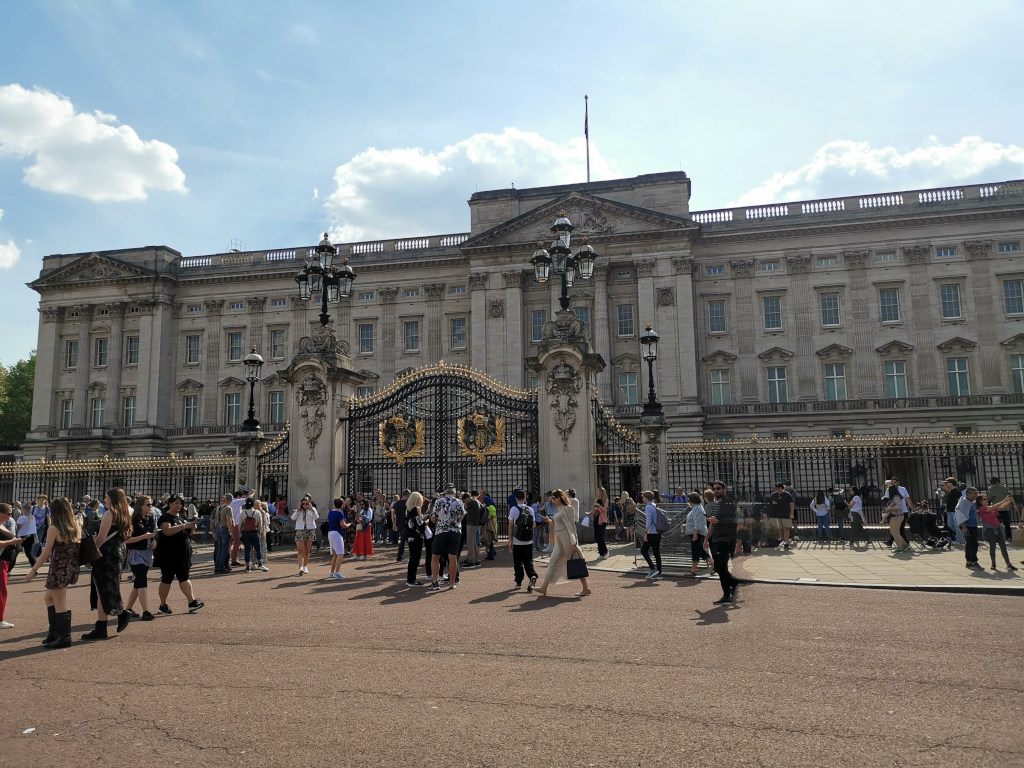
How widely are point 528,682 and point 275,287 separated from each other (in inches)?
2123

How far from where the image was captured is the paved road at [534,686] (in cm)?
515

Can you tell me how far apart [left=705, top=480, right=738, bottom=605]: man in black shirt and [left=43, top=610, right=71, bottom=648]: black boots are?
28.1 ft

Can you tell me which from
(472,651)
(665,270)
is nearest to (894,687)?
(472,651)

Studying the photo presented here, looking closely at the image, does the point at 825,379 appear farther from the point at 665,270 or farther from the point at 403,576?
the point at 403,576

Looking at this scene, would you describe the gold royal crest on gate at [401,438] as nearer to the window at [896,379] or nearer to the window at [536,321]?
the window at [536,321]

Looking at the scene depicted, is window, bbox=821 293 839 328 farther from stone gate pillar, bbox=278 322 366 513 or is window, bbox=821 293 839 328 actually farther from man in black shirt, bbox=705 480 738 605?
man in black shirt, bbox=705 480 738 605

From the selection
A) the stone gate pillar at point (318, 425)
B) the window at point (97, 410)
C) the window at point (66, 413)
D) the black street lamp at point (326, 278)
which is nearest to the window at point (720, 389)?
the black street lamp at point (326, 278)

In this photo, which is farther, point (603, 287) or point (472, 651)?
point (603, 287)

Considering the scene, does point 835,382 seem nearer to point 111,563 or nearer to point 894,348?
point 894,348

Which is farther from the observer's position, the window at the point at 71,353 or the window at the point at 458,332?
the window at the point at 71,353

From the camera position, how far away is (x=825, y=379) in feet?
156

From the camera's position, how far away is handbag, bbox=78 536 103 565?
905 centimetres

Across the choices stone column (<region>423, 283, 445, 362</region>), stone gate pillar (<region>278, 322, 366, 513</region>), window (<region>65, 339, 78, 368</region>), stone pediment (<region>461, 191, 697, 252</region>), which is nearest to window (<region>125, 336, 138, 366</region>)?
window (<region>65, 339, 78, 368</region>)

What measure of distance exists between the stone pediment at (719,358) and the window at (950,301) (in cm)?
1303
